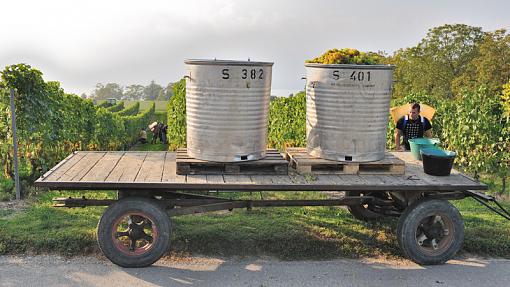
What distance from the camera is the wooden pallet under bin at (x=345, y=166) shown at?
224 inches

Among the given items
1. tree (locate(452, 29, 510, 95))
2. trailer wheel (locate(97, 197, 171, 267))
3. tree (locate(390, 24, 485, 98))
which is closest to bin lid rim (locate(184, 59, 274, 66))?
trailer wheel (locate(97, 197, 171, 267))

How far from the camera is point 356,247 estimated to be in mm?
6234

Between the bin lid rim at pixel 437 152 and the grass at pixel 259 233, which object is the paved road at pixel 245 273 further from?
the bin lid rim at pixel 437 152

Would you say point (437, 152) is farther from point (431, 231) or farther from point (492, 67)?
point (492, 67)

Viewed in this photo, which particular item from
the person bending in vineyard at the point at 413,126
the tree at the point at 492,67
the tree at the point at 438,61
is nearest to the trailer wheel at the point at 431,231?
the person bending in vineyard at the point at 413,126

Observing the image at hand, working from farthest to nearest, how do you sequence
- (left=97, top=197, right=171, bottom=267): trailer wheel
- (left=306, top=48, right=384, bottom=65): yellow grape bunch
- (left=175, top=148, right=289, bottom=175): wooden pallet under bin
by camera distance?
(left=306, top=48, right=384, bottom=65): yellow grape bunch, (left=175, top=148, right=289, bottom=175): wooden pallet under bin, (left=97, top=197, right=171, bottom=267): trailer wheel

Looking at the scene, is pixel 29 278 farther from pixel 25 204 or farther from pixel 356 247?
pixel 356 247

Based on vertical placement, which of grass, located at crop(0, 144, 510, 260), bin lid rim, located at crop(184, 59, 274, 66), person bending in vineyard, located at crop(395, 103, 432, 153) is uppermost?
bin lid rim, located at crop(184, 59, 274, 66)

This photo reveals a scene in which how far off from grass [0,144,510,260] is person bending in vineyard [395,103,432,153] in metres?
1.42

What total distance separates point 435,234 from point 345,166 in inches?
52.0

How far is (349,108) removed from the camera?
5.68m

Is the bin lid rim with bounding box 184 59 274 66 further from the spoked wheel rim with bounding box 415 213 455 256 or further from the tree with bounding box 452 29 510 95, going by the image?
the tree with bounding box 452 29 510 95

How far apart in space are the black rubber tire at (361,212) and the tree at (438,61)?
4194cm

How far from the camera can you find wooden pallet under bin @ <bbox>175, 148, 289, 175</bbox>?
18.3 ft
